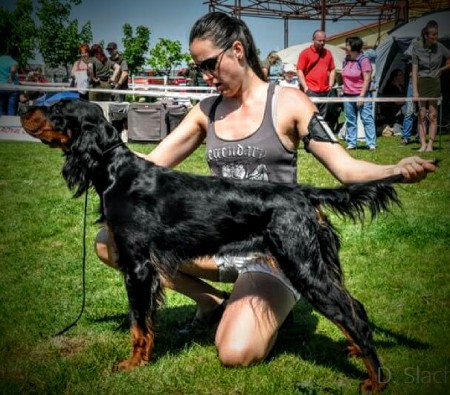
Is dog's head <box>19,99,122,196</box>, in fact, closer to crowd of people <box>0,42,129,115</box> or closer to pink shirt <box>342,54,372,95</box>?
pink shirt <box>342,54,372,95</box>

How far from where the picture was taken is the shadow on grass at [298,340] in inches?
97.8

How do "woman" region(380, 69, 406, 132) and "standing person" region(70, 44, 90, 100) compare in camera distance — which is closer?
"standing person" region(70, 44, 90, 100)

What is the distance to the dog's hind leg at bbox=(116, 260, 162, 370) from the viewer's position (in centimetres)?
234

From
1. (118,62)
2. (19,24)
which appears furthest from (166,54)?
(19,24)

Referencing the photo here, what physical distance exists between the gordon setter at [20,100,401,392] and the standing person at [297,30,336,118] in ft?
24.7

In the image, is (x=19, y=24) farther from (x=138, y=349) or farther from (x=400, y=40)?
(x=400, y=40)

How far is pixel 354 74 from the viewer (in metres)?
9.75

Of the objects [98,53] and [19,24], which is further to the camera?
[98,53]

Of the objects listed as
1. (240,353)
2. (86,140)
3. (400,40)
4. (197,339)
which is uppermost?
(400,40)

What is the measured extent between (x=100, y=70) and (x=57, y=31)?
15.1ft

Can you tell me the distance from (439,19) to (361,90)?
3.27m

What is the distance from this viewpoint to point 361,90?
9719 millimetres

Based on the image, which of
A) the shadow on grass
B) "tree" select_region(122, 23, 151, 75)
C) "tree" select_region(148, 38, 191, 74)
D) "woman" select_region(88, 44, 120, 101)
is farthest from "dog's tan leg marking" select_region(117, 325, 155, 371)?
"tree" select_region(148, 38, 191, 74)

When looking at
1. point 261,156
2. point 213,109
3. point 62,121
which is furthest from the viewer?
point 213,109
